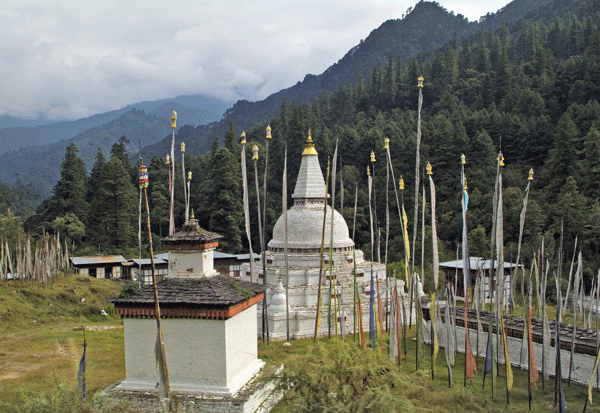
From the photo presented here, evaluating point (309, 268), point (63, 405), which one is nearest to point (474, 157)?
point (309, 268)

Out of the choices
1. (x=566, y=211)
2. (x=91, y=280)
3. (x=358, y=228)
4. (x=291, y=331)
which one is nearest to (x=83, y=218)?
(x=91, y=280)

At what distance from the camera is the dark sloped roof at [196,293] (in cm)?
1614

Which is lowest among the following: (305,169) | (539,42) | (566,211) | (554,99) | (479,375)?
(479,375)

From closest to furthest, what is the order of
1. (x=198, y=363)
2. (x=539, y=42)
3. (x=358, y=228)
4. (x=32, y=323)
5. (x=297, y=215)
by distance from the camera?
(x=198, y=363), (x=32, y=323), (x=297, y=215), (x=358, y=228), (x=539, y=42)

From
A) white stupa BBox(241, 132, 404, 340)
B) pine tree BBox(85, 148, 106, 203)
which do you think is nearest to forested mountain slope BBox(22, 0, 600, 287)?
pine tree BBox(85, 148, 106, 203)

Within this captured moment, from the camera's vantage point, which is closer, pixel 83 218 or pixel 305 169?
pixel 305 169

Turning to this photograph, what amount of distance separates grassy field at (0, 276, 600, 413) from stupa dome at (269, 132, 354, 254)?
7583 mm

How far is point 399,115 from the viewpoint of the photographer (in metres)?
98.4

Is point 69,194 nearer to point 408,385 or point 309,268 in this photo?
point 309,268

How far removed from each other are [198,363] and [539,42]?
112 meters

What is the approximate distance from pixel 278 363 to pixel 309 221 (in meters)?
15.3

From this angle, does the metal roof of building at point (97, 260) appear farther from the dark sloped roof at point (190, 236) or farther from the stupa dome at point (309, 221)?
the dark sloped roof at point (190, 236)

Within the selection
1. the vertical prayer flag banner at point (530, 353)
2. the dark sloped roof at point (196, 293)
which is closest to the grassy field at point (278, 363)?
the vertical prayer flag banner at point (530, 353)

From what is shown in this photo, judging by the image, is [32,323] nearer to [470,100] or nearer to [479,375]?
[479,375]
